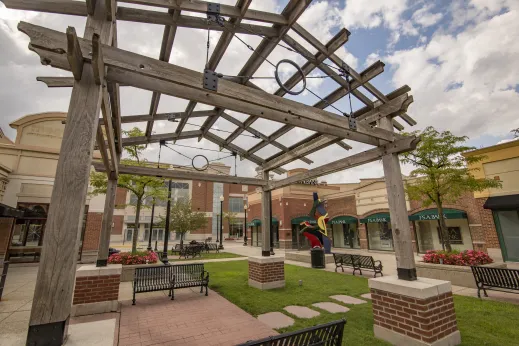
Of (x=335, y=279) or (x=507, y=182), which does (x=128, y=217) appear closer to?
(x=335, y=279)

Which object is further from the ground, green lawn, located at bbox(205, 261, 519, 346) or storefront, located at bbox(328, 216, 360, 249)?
storefront, located at bbox(328, 216, 360, 249)

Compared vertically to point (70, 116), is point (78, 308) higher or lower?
lower

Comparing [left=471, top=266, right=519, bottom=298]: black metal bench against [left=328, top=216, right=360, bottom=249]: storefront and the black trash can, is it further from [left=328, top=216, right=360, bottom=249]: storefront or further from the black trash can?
[left=328, top=216, right=360, bottom=249]: storefront

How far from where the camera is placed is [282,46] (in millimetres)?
4438

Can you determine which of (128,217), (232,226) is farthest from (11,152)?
(232,226)

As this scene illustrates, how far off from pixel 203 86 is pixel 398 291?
468 centimetres

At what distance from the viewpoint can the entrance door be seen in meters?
13.3

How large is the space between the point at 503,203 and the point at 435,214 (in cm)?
454

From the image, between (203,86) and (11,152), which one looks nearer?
(203,86)

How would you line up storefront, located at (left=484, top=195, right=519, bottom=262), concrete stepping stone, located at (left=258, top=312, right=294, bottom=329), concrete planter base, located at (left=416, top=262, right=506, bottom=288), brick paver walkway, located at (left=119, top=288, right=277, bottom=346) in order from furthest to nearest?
storefront, located at (left=484, top=195, right=519, bottom=262)
concrete planter base, located at (left=416, top=262, right=506, bottom=288)
concrete stepping stone, located at (left=258, top=312, right=294, bottom=329)
brick paver walkway, located at (left=119, top=288, right=277, bottom=346)

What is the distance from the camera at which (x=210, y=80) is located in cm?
337

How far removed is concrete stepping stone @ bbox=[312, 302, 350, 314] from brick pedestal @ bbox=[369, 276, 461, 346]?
1482 mm

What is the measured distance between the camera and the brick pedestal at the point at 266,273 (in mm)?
A: 7918

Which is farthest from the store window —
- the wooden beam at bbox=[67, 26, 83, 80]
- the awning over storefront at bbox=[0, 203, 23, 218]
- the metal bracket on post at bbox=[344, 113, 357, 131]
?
Answer: the wooden beam at bbox=[67, 26, 83, 80]
